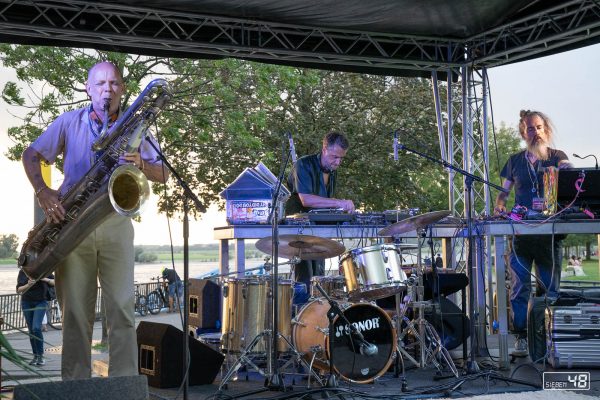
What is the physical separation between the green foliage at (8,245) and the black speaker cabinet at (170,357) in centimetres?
359

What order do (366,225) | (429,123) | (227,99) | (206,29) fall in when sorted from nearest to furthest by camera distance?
(366,225)
(206,29)
(227,99)
(429,123)

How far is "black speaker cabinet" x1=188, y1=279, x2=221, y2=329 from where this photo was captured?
25.0 feet

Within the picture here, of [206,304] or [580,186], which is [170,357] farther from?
[580,186]

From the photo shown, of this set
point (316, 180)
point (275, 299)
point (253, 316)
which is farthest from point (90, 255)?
point (316, 180)

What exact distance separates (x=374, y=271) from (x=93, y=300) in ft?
8.66

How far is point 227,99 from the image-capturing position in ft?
50.3

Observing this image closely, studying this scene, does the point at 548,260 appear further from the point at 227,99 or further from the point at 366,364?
the point at 227,99

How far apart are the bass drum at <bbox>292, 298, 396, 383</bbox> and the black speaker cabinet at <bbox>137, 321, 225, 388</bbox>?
0.76 m

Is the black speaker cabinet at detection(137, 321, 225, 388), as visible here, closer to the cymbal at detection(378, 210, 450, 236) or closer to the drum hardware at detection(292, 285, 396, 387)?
the drum hardware at detection(292, 285, 396, 387)

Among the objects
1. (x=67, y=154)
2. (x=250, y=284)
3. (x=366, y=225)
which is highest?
(x=67, y=154)

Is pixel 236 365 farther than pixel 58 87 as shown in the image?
No

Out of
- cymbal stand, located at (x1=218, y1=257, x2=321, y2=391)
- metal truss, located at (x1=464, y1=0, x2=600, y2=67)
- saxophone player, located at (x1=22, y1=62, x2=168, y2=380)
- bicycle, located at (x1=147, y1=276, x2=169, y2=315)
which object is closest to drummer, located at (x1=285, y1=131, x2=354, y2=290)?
cymbal stand, located at (x1=218, y1=257, x2=321, y2=391)

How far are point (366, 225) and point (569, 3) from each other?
3.14 metres

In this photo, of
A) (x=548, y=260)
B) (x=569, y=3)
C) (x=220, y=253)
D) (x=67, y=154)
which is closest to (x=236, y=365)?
(x=220, y=253)
